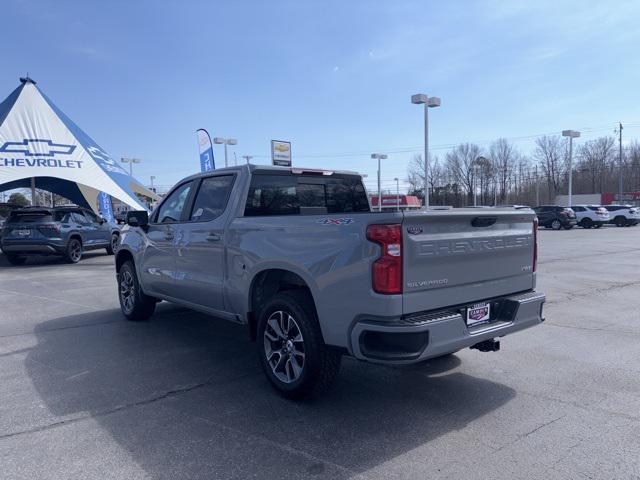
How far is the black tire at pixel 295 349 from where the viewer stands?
4.19 m

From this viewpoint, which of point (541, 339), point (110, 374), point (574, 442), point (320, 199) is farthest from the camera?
point (541, 339)

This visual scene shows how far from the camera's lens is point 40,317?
8.02 m

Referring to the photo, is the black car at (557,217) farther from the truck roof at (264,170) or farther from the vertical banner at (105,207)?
the truck roof at (264,170)

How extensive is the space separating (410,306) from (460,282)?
0.59 metres

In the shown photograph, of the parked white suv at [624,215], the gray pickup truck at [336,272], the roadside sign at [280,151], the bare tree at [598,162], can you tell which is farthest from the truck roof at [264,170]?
the bare tree at [598,162]

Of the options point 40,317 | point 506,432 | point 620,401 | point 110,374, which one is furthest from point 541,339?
point 40,317

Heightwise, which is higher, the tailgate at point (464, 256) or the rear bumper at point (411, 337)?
the tailgate at point (464, 256)

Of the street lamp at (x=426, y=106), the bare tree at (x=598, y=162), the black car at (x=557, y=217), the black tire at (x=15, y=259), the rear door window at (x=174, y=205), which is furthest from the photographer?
the bare tree at (x=598, y=162)

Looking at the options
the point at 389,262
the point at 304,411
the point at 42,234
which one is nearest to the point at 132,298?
the point at 304,411

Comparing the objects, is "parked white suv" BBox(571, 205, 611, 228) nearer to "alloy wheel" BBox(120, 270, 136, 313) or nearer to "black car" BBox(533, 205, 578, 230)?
"black car" BBox(533, 205, 578, 230)

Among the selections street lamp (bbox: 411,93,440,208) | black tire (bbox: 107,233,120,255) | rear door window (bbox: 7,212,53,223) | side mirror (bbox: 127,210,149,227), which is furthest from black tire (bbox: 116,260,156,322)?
street lamp (bbox: 411,93,440,208)

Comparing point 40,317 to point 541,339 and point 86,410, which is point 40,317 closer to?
point 86,410

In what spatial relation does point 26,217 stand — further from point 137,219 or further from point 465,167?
point 465,167

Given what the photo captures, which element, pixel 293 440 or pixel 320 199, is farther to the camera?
pixel 320 199
